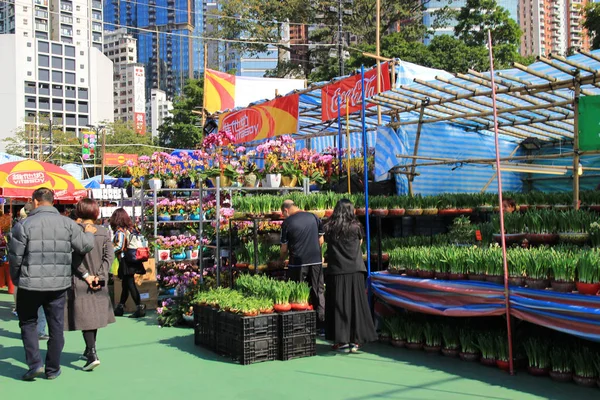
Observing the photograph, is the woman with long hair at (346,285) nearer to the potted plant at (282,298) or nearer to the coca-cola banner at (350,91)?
the potted plant at (282,298)

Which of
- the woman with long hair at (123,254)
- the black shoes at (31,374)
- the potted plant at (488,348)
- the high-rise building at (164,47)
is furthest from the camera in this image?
the high-rise building at (164,47)

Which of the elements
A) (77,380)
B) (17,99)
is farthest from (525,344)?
(17,99)

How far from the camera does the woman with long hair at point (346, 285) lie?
19.3 feet

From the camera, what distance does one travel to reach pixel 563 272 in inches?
188

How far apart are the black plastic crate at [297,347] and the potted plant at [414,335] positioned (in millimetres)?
994

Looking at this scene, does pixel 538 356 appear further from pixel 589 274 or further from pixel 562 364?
pixel 589 274

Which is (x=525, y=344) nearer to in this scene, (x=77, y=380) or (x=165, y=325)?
(x=77, y=380)

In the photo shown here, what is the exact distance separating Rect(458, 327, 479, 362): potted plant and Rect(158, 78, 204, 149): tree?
39.7 m

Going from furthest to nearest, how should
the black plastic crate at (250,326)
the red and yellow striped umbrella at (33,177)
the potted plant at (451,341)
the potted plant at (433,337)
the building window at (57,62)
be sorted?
1. the building window at (57,62)
2. the red and yellow striped umbrella at (33,177)
3. the potted plant at (433,337)
4. the potted plant at (451,341)
5. the black plastic crate at (250,326)

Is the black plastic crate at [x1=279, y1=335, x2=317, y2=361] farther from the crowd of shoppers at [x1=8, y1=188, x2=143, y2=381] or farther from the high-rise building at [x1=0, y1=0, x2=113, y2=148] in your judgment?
the high-rise building at [x1=0, y1=0, x2=113, y2=148]

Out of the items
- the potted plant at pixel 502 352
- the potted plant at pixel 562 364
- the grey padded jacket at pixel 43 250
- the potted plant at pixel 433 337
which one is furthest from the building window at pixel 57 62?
the potted plant at pixel 562 364

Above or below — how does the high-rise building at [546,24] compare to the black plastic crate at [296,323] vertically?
above

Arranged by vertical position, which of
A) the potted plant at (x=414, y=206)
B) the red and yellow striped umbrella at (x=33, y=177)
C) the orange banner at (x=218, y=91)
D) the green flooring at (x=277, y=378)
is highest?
the orange banner at (x=218, y=91)

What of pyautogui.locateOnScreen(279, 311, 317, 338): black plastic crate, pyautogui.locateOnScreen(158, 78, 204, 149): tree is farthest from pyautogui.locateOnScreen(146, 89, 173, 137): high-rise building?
pyautogui.locateOnScreen(279, 311, 317, 338): black plastic crate
